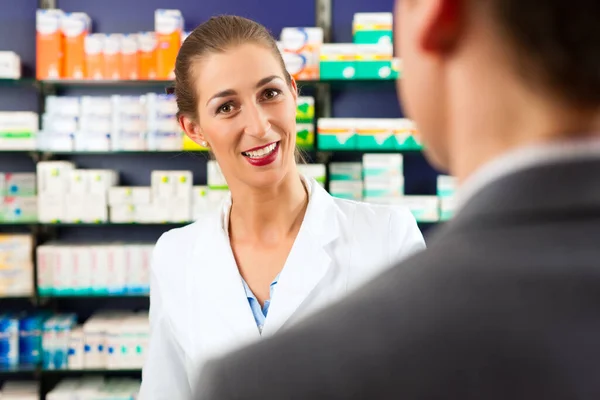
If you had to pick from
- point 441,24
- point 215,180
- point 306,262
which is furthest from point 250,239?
point 215,180

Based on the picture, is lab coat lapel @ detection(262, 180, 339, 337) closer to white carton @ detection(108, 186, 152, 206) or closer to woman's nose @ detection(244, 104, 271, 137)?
woman's nose @ detection(244, 104, 271, 137)

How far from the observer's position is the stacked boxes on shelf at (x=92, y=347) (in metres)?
3.65

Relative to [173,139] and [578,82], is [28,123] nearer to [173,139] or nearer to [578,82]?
[173,139]

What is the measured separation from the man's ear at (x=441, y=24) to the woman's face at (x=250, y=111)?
1.12 metres

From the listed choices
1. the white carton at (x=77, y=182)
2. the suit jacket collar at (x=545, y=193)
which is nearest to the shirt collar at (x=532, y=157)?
the suit jacket collar at (x=545, y=193)

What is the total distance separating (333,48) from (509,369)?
11.2ft

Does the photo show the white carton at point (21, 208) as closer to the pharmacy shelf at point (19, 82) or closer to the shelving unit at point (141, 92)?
the shelving unit at point (141, 92)

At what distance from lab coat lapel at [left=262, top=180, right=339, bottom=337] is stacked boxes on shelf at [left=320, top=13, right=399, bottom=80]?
2105 mm

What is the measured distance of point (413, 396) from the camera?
0.33 m

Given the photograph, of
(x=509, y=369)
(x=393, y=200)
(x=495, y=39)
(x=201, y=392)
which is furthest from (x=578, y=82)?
(x=393, y=200)

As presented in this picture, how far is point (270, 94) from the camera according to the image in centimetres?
153

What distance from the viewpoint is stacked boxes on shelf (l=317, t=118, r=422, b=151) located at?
11.8 feet

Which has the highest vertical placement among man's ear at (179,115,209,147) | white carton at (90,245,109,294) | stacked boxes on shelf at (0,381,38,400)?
man's ear at (179,115,209,147)

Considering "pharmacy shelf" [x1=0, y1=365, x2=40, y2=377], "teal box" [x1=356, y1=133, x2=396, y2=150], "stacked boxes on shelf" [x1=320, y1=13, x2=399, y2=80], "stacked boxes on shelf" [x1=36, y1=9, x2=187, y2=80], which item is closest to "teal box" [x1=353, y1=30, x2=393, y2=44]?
"stacked boxes on shelf" [x1=320, y1=13, x2=399, y2=80]
